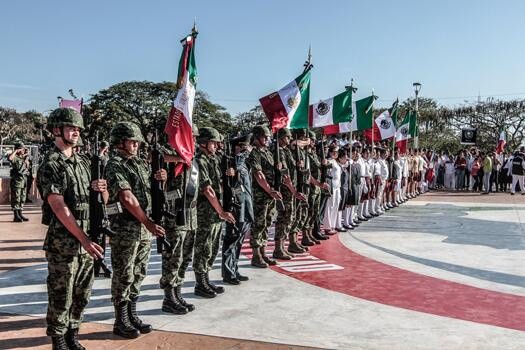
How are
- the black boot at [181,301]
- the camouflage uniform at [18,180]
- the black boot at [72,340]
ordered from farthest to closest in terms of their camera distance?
1. the camouflage uniform at [18,180]
2. the black boot at [181,301]
3. the black boot at [72,340]

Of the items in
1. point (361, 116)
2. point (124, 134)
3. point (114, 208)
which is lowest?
point (114, 208)

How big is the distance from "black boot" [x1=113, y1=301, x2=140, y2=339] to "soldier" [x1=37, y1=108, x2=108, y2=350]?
1.59 feet

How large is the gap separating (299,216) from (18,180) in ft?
25.7

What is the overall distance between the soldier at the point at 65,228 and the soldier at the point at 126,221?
39cm

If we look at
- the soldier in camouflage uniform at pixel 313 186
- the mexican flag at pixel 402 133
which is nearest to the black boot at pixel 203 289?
the soldier in camouflage uniform at pixel 313 186

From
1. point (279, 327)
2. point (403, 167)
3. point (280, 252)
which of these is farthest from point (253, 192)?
point (403, 167)

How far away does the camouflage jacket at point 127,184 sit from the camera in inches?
182

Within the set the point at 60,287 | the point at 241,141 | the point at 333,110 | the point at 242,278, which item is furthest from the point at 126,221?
the point at 333,110

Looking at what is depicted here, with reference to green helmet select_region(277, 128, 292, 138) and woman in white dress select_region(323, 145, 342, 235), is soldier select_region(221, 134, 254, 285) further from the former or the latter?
woman in white dress select_region(323, 145, 342, 235)

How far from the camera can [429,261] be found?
337 inches

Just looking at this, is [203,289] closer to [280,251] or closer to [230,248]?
A: [230,248]

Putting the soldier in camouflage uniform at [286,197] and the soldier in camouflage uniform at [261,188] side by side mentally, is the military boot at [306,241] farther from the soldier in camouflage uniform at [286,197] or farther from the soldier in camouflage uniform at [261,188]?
the soldier in camouflage uniform at [261,188]

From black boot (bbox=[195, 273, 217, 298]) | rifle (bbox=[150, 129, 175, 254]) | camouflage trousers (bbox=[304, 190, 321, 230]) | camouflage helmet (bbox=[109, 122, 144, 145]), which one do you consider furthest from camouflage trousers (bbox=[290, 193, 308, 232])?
camouflage helmet (bbox=[109, 122, 144, 145])

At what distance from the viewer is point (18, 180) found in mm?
13203
